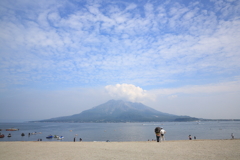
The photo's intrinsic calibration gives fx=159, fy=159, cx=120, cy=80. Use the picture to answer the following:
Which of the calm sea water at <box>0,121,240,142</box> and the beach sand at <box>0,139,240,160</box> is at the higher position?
the beach sand at <box>0,139,240,160</box>

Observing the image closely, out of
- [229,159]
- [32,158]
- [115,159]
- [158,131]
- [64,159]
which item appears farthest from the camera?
[158,131]

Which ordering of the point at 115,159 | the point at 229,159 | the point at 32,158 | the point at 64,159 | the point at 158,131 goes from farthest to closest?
the point at 158,131
the point at 32,158
the point at 64,159
the point at 115,159
the point at 229,159

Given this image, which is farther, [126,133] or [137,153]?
[126,133]

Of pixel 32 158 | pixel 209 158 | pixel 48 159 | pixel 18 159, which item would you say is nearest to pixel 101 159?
pixel 48 159

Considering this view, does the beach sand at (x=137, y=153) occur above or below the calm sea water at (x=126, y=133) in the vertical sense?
above

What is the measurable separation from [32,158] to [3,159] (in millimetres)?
1820

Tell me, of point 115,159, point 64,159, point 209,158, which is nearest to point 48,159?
point 64,159

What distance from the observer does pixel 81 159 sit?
375 inches

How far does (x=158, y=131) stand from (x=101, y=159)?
890cm

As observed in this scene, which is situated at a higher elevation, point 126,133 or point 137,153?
point 137,153

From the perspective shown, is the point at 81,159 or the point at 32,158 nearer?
the point at 81,159

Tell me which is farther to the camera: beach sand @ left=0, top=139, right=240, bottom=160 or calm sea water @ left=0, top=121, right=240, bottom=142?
calm sea water @ left=0, top=121, right=240, bottom=142

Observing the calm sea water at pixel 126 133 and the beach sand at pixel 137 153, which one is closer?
the beach sand at pixel 137 153

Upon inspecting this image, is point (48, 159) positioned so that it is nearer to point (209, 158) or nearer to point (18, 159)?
point (18, 159)
